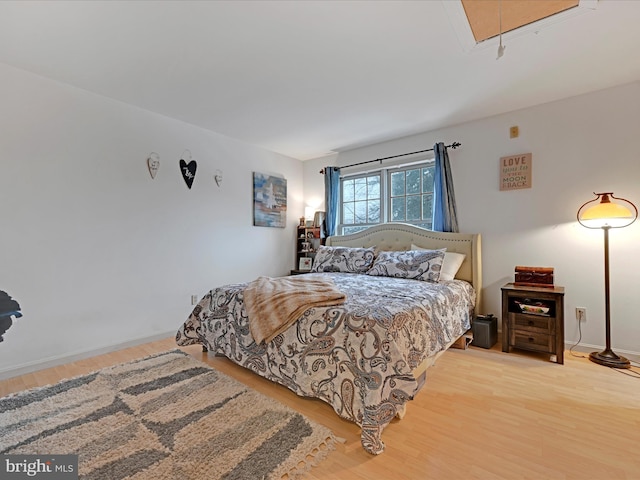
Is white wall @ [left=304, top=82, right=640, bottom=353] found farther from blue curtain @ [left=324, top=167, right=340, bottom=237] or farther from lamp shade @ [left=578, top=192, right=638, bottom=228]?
blue curtain @ [left=324, top=167, right=340, bottom=237]

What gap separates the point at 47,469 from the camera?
1.32m

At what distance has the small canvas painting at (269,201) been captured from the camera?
425cm

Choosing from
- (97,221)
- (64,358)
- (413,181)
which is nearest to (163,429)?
(64,358)

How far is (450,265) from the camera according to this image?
10.3ft

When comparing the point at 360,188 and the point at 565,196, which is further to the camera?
the point at 360,188

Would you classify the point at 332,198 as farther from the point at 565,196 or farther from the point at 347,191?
A: the point at 565,196

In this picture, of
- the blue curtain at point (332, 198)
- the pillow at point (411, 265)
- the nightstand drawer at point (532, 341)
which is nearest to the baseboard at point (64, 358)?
the pillow at point (411, 265)

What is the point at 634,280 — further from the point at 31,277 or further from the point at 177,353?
the point at 31,277

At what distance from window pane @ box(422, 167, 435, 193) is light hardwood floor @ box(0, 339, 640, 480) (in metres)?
2.10

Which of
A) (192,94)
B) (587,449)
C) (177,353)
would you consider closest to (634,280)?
(587,449)

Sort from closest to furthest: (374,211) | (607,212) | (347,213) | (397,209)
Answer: (607,212), (397,209), (374,211), (347,213)

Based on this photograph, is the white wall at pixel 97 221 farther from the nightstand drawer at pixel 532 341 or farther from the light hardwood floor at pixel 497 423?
the nightstand drawer at pixel 532 341

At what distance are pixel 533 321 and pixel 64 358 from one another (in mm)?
4116

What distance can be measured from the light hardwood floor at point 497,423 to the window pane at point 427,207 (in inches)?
71.7
